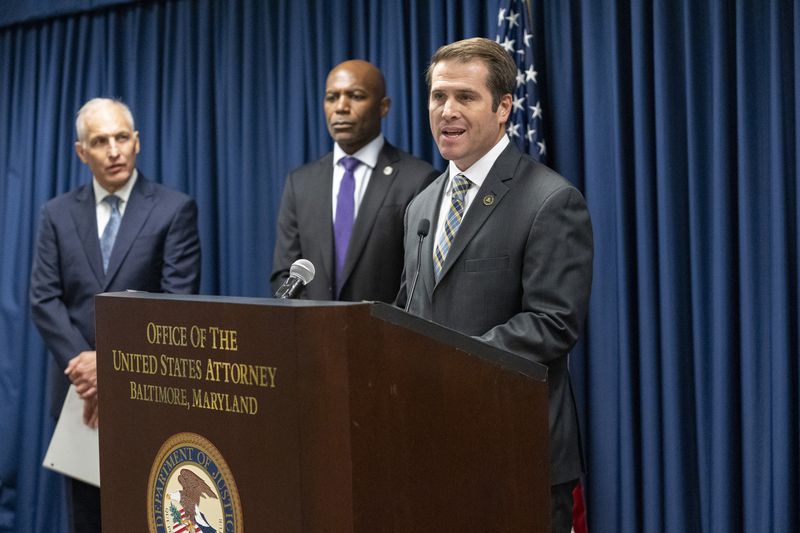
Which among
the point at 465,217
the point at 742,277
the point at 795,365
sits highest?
the point at 465,217

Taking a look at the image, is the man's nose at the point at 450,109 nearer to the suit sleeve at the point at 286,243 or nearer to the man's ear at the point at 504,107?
the man's ear at the point at 504,107

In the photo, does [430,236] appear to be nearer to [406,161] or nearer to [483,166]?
[483,166]

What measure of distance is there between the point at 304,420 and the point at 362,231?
2.20 m

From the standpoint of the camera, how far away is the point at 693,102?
138 inches

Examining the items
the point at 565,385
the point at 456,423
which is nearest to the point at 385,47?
the point at 565,385

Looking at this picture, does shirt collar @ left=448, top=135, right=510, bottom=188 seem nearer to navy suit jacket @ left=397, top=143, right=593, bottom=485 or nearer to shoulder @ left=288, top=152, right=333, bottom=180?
navy suit jacket @ left=397, top=143, right=593, bottom=485

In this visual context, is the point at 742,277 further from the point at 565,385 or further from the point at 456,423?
the point at 456,423

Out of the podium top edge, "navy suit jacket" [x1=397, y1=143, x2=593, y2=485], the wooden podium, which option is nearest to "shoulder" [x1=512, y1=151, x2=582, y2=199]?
"navy suit jacket" [x1=397, y1=143, x2=593, y2=485]

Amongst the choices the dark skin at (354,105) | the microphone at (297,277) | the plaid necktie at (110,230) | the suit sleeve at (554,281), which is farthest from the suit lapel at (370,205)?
the microphone at (297,277)

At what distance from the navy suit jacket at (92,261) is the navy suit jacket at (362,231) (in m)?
0.47

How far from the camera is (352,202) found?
3643 mm

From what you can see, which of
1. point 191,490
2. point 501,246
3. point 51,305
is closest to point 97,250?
point 51,305

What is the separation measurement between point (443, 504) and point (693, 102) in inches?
92.0

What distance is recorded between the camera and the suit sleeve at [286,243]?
3.67 metres
